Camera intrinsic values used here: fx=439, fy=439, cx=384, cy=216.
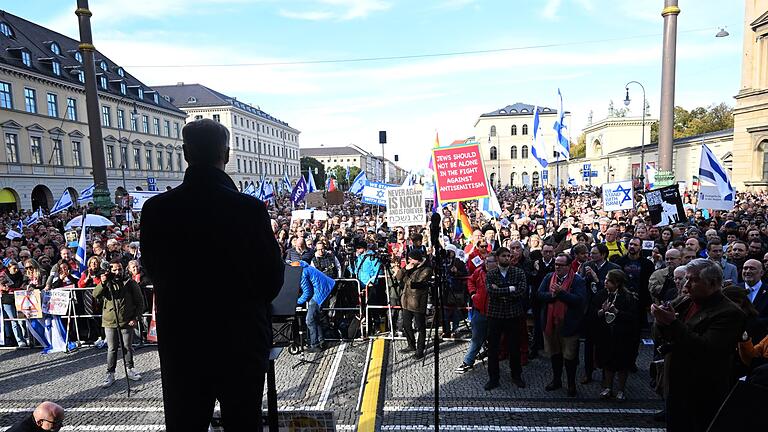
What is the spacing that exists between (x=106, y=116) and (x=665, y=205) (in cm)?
5358

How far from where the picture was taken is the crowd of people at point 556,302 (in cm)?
349

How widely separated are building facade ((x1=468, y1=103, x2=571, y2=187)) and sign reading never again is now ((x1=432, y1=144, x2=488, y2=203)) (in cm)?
8156

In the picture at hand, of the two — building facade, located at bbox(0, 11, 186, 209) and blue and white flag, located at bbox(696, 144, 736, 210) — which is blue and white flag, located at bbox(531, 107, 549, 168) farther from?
building facade, located at bbox(0, 11, 186, 209)

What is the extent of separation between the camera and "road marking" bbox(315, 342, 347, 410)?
5913 mm

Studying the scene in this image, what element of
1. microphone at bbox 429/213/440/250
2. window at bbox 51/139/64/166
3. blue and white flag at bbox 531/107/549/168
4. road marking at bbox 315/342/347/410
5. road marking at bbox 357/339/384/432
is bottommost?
road marking at bbox 315/342/347/410

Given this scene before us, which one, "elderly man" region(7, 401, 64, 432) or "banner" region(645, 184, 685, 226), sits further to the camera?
"banner" region(645, 184, 685, 226)

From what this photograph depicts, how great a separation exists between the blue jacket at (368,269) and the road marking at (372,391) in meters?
1.20

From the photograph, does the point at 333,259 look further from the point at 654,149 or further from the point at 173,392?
the point at 654,149

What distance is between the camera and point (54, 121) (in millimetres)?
40594

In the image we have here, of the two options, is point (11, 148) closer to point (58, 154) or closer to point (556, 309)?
point (58, 154)

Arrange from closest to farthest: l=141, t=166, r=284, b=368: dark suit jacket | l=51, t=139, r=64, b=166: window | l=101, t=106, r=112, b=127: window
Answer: l=141, t=166, r=284, b=368: dark suit jacket < l=51, t=139, r=64, b=166: window < l=101, t=106, r=112, b=127: window

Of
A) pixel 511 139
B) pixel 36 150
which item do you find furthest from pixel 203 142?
pixel 511 139

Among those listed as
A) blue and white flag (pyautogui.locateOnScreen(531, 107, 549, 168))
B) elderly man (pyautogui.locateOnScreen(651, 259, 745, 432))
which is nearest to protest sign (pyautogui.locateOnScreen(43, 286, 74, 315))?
elderly man (pyautogui.locateOnScreen(651, 259, 745, 432))

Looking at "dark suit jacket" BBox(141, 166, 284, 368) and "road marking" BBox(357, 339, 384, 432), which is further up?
"dark suit jacket" BBox(141, 166, 284, 368)
